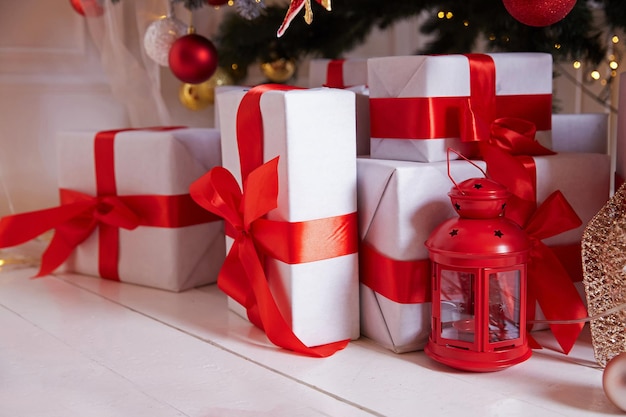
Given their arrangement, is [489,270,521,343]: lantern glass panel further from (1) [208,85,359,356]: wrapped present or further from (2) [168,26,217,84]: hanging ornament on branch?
(2) [168,26,217,84]: hanging ornament on branch

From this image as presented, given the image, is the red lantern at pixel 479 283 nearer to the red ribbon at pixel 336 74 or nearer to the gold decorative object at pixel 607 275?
the gold decorative object at pixel 607 275

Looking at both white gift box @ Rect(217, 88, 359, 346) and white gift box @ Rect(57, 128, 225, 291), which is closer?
white gift box @ Rect(217, 88, 359, 346)

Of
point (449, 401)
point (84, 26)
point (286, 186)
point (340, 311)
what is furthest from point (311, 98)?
point (84, 26)

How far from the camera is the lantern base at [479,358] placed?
86 centimetres

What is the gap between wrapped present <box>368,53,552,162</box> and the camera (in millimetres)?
979

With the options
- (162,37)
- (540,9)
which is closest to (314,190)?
(540,9)

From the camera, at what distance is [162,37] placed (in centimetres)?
148

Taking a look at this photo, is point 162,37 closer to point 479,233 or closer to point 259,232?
point 259,232

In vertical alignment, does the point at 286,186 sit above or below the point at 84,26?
below

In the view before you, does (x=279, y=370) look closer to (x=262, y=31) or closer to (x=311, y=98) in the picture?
(x=311, y=98)

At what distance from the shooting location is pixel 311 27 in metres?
1.54

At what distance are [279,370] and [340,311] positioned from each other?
13 centimetres

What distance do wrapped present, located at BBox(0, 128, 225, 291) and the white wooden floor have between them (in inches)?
6.0

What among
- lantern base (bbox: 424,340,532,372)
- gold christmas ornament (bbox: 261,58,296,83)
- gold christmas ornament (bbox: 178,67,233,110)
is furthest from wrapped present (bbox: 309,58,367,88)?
lantern base (bbox: 424,340,532,372)
